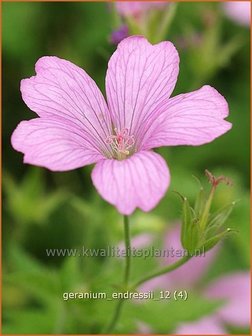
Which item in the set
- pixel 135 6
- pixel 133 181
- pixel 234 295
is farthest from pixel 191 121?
pixel 234 295

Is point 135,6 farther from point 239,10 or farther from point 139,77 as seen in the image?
point 239,10

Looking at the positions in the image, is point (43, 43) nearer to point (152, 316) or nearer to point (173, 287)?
point (173, 287)

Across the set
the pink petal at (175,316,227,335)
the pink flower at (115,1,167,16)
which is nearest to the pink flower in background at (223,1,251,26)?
the pink flower at (115,1,167,16)

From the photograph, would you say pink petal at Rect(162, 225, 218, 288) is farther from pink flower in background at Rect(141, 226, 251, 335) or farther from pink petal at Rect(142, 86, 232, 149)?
pink petal at Rect(142, 86, 232, 149)

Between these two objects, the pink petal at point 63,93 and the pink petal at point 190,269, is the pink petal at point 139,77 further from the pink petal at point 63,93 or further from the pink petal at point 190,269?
the pink petal at point 190,269

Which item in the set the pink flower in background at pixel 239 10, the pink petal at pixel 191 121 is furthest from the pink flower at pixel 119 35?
the pink flower in background at pixel 239 10

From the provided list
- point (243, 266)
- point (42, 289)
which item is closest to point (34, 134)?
point (42, 289)
